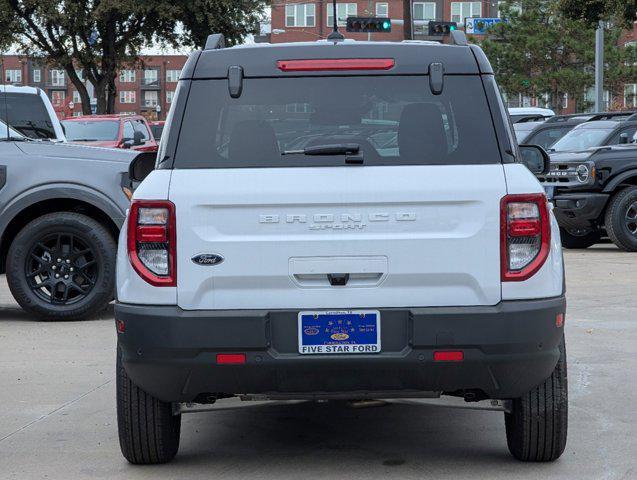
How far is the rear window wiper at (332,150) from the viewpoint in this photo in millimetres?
5023

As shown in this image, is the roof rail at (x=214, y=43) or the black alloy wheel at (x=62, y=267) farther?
the black alloy wheel at (x=62, y=267)

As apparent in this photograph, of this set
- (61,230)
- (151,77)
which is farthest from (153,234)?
(151,77)

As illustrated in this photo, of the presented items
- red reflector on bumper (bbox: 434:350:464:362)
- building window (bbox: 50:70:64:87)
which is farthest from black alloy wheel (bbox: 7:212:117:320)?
building window (bbox: 50:70:64:87)

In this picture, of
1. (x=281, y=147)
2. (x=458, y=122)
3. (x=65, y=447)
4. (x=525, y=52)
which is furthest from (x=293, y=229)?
(x=525, y=52)

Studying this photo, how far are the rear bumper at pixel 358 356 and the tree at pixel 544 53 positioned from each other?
190 feet

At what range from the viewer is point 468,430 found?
6.24m

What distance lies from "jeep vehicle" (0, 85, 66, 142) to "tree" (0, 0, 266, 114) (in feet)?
81.9

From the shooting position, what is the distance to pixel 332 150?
5.02 metres

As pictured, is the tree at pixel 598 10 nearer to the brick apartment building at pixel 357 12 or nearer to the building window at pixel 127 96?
the brick apartment building at pixel 357 12

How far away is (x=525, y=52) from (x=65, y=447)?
58.9 metres

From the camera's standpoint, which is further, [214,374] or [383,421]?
[383,421]

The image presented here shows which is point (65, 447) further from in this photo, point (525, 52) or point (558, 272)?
point (525, 52)

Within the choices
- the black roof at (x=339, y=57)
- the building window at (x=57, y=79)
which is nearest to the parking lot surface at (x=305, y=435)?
the black roof at (x=339, y=57)

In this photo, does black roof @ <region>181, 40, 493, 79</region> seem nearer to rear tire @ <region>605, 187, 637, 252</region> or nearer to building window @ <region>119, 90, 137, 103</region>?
rear tire @ <region>605, 187, 637, 252</region>
